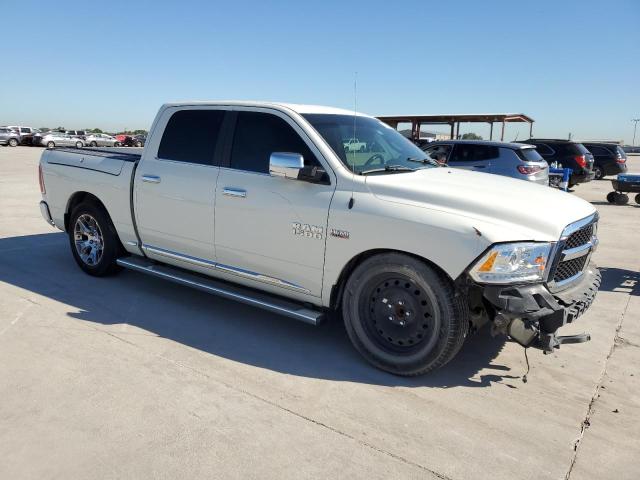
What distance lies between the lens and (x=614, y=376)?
12.5 ft

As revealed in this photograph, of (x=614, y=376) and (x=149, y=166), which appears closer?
(x=614, y=376)

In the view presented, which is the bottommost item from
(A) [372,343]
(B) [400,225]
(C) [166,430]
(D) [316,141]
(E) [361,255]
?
(C) [166,430]

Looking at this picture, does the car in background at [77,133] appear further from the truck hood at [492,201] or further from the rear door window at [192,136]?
the truck hood at [492,201]

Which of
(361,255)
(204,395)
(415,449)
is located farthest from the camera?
(361,255)

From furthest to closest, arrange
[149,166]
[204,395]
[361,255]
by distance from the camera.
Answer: [149,166] < [361,255] < [204,395]

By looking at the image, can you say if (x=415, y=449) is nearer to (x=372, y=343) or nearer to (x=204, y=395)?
(x=372, y=343)

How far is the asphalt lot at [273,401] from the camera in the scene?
2.73 meters

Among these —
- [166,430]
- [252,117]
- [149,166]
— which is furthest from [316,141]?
[166,430]

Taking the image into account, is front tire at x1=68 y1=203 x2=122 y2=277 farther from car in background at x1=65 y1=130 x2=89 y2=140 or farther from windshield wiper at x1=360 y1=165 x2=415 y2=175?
car in background at x1=65 y1=130 x2=89 y2=140

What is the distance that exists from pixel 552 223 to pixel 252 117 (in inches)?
103

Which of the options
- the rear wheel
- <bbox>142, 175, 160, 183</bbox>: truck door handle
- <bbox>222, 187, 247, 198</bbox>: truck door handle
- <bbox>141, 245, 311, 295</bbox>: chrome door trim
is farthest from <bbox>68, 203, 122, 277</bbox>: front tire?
the rear wheel

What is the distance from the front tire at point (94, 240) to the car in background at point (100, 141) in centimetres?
4235

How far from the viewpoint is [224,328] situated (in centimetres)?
451

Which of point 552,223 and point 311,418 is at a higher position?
point 552,223
